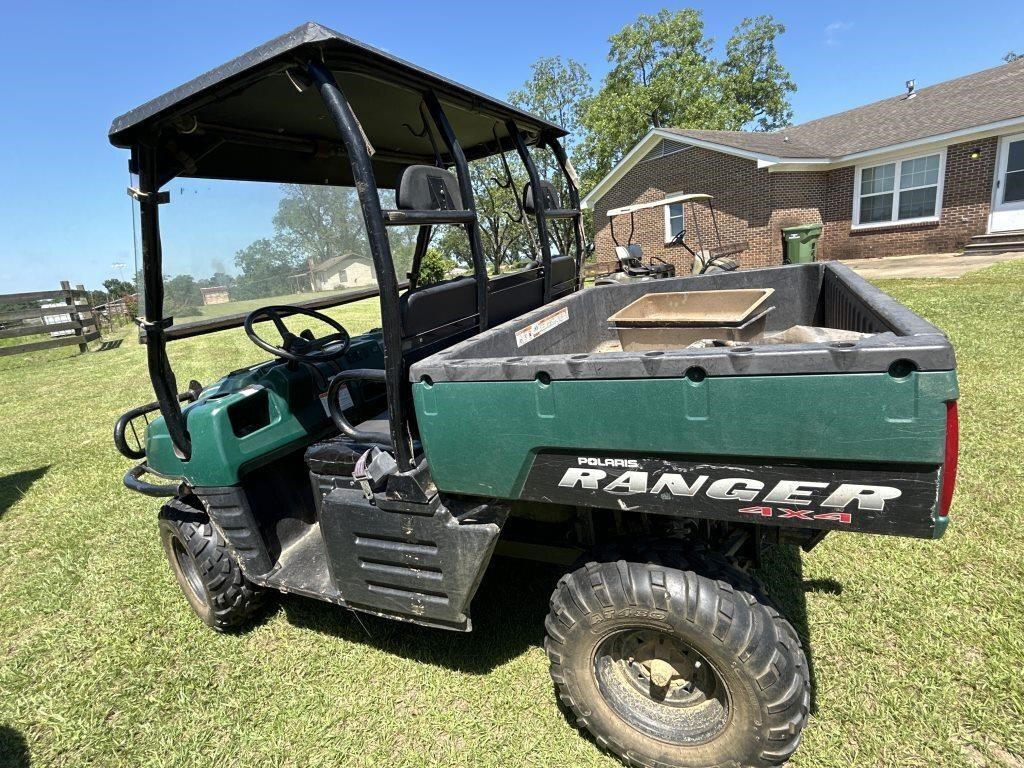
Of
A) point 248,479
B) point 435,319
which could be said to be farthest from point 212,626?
point 435,319

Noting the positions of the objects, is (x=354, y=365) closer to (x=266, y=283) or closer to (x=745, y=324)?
(x=266, y=283)

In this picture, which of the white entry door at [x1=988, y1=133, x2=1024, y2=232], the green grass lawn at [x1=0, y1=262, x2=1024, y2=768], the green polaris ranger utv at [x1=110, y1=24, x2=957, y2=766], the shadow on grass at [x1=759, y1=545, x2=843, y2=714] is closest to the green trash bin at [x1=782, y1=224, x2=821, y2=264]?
the white entry door at [x1=988, y1=133, x2=1024, y2=232]

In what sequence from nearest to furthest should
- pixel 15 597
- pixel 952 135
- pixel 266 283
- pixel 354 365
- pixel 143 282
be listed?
pixel 143 282, pixel 266 283, pixel 354 365, pixel 15 597, pixel 952 135

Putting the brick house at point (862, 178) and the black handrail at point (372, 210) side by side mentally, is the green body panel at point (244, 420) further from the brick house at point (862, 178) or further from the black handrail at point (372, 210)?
the brick house at point (862, 178)

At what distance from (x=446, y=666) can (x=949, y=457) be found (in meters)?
Answer: 2.08

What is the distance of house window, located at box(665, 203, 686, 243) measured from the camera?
17.8 m

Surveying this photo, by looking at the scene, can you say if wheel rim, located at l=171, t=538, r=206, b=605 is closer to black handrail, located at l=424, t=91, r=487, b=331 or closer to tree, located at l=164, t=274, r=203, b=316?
tree, located at l=164, t=274, r=203, b=316

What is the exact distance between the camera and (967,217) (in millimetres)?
13688

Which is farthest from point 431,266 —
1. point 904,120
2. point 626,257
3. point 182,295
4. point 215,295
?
point 904,120

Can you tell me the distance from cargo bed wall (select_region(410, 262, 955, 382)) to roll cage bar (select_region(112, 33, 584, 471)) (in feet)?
0.60

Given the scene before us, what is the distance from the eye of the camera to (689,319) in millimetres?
2609

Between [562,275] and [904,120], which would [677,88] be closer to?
[904,120]

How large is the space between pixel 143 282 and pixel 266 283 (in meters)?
0.55

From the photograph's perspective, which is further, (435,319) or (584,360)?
(435,319)
